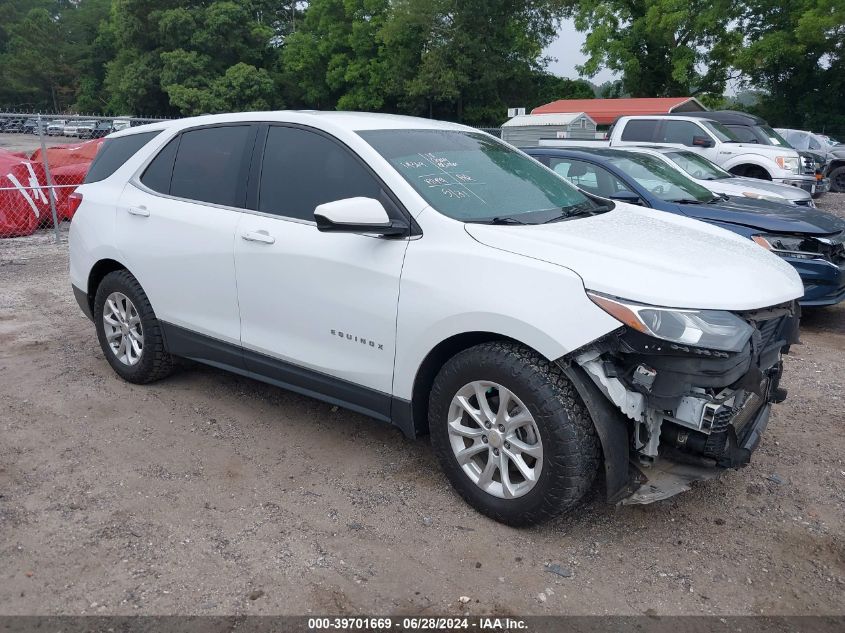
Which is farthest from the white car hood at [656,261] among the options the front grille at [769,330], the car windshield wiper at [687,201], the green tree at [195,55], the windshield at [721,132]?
the green tree at [195,55]

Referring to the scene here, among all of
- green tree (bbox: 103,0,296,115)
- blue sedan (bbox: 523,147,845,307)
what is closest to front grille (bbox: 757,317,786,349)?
blue sedan (bbox: 523,147,845,307)

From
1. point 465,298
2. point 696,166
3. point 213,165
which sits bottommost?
point 696,166

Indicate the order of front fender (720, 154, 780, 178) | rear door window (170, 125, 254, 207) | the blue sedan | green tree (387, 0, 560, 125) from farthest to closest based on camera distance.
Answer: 1. green tree (387, 0, 560, 125)
2. front fender (720, 154, 780, 178)
3. the blue sedan
4. rear door window (170, 125, 254, 207)

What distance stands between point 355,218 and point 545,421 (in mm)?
1210

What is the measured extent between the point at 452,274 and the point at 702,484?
1.73 metres

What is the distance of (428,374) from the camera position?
336cm

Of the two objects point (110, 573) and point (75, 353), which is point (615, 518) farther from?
point (75, 353)

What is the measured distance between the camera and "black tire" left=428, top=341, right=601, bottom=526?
289cm

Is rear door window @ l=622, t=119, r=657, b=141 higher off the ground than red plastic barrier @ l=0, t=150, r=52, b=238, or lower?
higher

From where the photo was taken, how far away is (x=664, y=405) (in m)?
2.80

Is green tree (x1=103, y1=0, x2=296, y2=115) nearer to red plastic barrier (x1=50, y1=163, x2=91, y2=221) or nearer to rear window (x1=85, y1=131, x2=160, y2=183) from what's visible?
red plastic barrier (x1=50, y1=163, x2=91, y2=221)

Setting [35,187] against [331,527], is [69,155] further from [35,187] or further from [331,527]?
[331,527]

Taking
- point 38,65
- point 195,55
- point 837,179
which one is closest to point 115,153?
point 837,179

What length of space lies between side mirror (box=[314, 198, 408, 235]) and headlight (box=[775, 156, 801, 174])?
1166 centimetres
